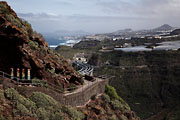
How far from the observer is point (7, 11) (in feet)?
46.4

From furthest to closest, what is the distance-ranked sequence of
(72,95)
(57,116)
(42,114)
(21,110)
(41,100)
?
(72,95) < (57,116) < (41,100) < (42,114) < (21,110)

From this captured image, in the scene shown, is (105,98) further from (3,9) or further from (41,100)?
(3,9)

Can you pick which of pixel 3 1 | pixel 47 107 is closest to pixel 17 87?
pixel 47 107

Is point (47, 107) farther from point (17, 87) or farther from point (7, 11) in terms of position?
point (7, 11)

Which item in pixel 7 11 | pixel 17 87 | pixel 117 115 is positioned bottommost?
pixel 117 115

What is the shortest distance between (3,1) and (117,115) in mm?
11779

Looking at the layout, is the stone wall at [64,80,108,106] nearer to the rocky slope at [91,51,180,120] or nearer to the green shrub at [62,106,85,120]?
the green shrub at [62,106,85,120]

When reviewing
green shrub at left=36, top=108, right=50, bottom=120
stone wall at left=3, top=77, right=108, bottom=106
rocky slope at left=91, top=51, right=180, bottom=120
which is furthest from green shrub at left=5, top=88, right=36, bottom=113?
rocky slope at left=91, top=51, right=180, bottom=120

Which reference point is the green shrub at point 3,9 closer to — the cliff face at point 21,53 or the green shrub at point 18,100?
the cliff face at point 21,53

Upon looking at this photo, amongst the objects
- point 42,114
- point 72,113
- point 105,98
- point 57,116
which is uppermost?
point 42,114

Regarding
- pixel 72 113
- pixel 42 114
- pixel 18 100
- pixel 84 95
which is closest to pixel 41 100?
pixel 42 114

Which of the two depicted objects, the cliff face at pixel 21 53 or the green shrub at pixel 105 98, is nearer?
the cliff face at pixel 21 53

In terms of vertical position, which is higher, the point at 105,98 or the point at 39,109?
the point at 39,109

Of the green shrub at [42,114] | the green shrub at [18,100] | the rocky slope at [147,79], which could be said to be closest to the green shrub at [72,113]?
the green shrub at [42,114]
